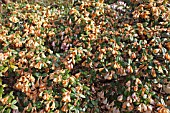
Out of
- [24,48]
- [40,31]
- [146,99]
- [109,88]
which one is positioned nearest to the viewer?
[146,99]

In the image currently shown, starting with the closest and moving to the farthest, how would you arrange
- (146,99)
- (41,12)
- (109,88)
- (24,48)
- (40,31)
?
(146,99)
(109,88)
(24,48)
(40,31)
(41,12)

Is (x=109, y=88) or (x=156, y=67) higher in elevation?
(x=156, y=67)

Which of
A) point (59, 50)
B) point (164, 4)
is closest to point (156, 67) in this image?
point (164, 4)

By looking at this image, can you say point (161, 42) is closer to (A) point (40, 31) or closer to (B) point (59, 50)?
(B) point (59, 50)

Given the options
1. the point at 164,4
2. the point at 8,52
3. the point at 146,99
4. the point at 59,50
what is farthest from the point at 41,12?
the point at 146,99

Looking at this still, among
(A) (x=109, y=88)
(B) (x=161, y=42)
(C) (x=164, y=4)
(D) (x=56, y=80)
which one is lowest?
(A) (x=109, y=88)

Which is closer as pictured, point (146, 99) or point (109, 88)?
point (146, 99)
